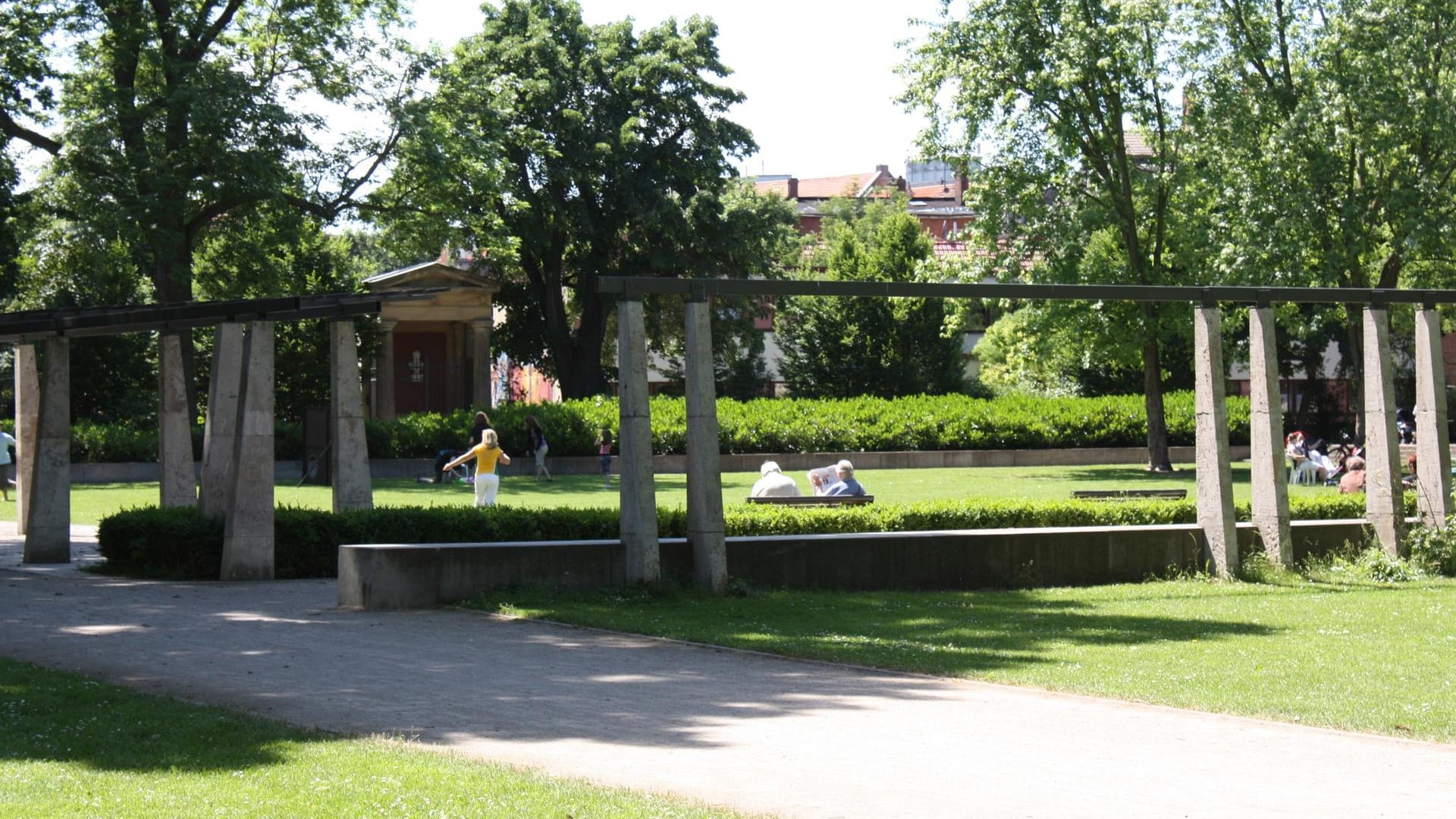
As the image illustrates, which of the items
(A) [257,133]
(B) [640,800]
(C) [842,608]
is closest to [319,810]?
(B) [640,800]

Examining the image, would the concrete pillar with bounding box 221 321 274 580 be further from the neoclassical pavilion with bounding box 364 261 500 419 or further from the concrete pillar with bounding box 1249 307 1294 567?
the neoclassical pavilion with bounding box 364 261 500 419

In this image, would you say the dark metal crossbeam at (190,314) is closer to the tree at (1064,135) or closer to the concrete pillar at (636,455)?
the concrete pillar at (636,455)

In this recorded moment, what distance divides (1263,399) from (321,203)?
20.9 m

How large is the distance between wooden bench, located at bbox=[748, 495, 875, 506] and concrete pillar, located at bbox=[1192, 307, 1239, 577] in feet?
15.6

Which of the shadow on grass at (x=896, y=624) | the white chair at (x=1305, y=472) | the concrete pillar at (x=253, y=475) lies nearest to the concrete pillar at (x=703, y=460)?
the shadow on grass at (x=896, y=624)

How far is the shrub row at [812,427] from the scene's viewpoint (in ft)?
118

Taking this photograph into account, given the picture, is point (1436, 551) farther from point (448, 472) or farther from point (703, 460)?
point (448, 472)

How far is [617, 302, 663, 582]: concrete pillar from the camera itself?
1450 cm

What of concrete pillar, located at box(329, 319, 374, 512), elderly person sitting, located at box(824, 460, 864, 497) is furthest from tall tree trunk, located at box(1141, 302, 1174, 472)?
concrete pillar, located at box(329, 319, 374, 512)

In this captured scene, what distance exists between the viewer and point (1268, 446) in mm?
17016

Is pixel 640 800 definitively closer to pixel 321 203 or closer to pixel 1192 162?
pixel 321 203

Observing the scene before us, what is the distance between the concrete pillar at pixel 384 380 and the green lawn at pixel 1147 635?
3194 centimetres

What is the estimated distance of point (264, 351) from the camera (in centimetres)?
1642

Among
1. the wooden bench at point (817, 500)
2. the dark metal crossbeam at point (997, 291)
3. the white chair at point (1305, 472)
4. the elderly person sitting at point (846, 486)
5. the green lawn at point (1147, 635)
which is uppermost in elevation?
the dark metal crossbeam at point (997, 291)
